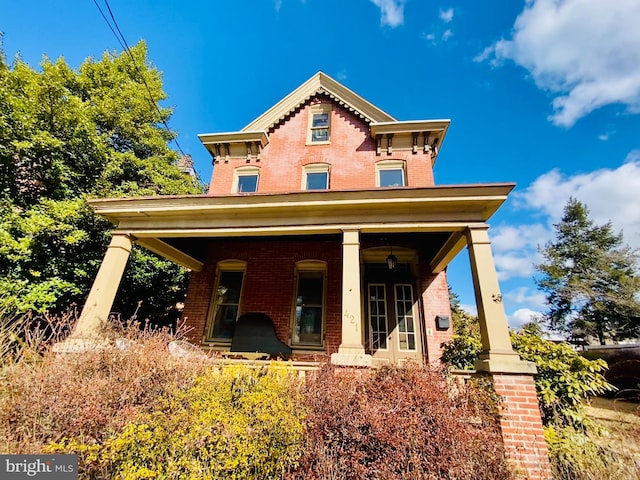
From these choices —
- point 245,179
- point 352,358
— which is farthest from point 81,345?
point 245,179

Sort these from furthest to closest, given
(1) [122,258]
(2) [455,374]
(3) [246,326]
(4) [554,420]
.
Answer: (3) [246,326]
(1) [122,258]
(4) [554,420]
(2) [455,374]

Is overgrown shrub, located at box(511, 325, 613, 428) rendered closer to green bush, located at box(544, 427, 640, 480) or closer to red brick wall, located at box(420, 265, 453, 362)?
green bush, located at box(544, 427, 640, 480)

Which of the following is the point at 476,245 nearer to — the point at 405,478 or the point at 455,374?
the point at 455,374

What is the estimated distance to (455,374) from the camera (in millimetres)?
4262

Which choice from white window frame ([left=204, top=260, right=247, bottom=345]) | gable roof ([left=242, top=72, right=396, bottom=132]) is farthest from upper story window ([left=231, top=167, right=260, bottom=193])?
white window frame ([left=204, top=260, right=247, bottom=345])

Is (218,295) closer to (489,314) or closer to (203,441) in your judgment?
(203,441)

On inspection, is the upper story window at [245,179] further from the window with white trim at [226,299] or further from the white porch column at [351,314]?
the white porch column at [351,314]

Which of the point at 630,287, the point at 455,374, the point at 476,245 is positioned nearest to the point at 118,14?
the point at 476,245

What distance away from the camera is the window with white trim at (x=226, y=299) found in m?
7.89

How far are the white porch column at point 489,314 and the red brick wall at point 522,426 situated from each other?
0.54ft

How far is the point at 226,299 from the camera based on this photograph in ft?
26.9

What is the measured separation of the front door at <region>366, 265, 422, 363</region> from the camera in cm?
717

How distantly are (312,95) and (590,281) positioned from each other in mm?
23238

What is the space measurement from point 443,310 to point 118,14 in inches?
433
